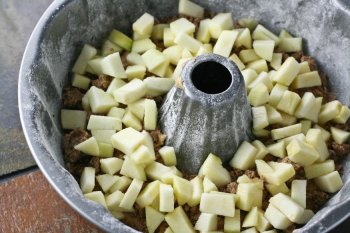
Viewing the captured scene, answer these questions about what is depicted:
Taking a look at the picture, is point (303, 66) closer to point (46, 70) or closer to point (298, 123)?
point (298, 123)

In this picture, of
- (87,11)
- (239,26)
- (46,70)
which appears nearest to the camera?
(46,70)

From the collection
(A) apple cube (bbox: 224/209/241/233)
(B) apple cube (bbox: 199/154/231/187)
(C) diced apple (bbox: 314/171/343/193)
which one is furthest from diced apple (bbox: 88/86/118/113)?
(C) diced apple (bbox: 314/171/343/193)

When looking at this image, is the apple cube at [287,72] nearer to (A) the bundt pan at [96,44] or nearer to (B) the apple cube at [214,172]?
(A) the bundt pan at [96,44]

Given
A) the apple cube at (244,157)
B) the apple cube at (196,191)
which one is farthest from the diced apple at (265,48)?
the apple cube at (196,191)

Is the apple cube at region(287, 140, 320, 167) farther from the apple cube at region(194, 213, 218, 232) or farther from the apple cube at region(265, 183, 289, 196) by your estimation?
the apple cube at region(194, 213, 218, 232)

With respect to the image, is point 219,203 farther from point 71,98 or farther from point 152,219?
point 71,98

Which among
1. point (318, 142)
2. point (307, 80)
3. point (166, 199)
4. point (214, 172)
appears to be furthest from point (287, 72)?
point (166, 199)

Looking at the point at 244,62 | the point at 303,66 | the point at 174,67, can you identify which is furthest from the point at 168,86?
the point at 303,66
